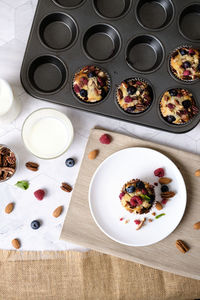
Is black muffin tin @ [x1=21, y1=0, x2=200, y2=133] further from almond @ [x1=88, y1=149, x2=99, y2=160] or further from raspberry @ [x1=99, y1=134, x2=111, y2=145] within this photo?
almond @ [x1=88, y1=149, x2=99, y2=160]

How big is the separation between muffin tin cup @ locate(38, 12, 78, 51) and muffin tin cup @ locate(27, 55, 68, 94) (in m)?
0.12

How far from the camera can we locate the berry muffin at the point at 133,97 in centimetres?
235

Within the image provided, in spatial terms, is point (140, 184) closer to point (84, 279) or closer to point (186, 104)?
point (186, 104)

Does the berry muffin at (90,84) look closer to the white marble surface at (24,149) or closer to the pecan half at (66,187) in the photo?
the white marble surface at (24,149)

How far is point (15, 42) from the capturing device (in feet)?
8.59

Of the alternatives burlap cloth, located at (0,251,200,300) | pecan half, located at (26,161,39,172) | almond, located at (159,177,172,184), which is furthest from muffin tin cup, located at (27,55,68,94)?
burlap cloth, located at (0,251,200,300)

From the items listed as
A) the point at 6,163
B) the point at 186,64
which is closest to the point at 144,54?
the point at 186,64

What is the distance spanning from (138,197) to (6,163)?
970 mm

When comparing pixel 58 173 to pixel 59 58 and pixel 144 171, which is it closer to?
pixel 144 171

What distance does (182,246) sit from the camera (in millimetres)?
2510

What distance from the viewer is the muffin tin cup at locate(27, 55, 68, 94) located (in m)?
2.49

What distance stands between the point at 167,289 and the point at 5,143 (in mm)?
1693

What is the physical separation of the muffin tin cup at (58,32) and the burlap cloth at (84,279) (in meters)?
1.57

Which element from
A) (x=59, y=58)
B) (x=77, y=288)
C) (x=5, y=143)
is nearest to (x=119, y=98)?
(x=59, y=58)
